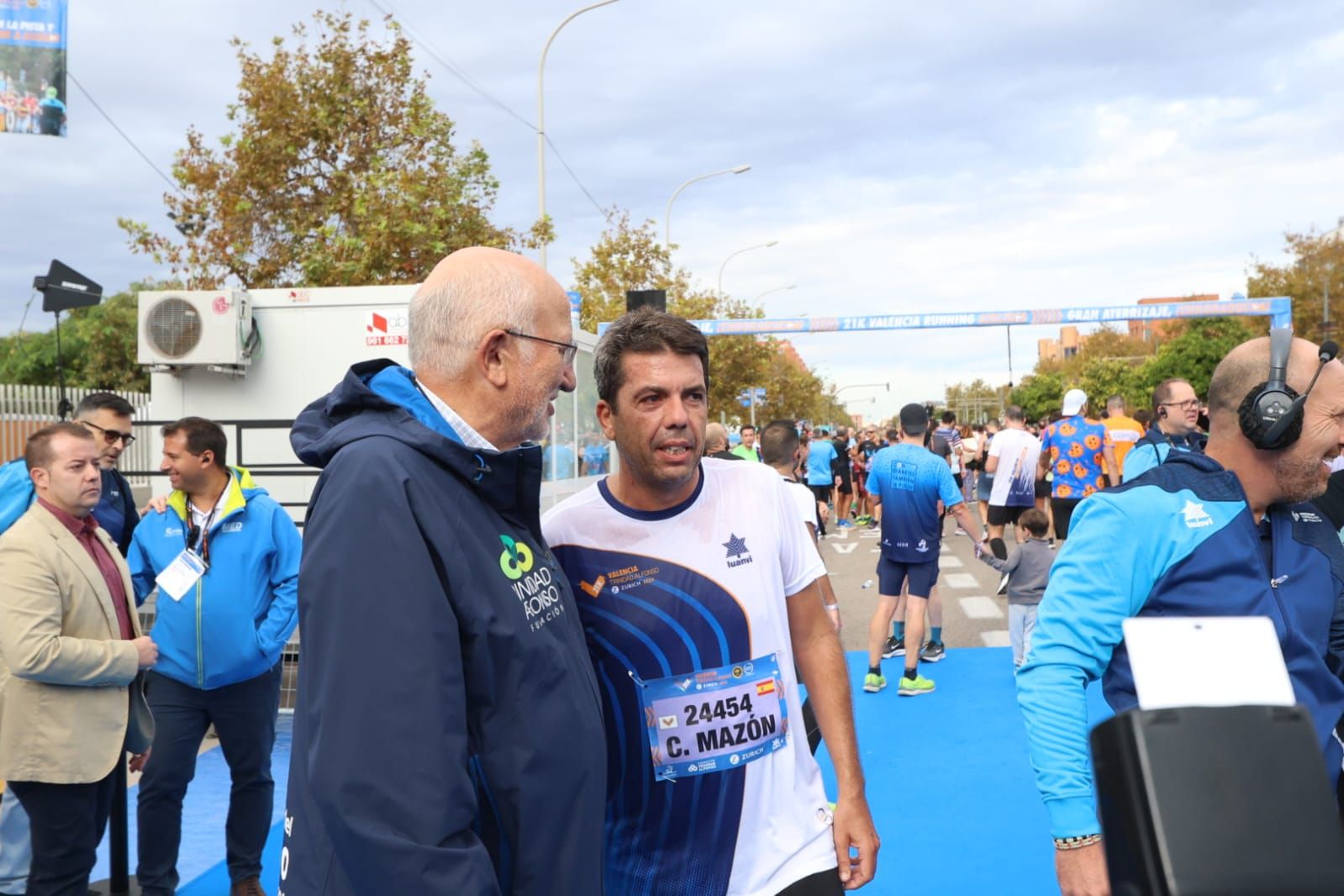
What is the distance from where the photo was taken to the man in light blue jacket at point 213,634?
15.4 feet

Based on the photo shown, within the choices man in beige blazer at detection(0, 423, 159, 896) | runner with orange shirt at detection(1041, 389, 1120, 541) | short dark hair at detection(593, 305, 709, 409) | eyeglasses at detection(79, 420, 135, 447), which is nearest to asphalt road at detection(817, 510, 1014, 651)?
runner with orange shirt at detection(1041, 389, 1120, 541)

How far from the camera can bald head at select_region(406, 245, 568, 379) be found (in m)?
1.93

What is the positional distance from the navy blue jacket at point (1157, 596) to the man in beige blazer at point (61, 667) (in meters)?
3.47

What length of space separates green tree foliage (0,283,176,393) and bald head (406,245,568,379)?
40.7 meters

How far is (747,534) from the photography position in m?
2.78

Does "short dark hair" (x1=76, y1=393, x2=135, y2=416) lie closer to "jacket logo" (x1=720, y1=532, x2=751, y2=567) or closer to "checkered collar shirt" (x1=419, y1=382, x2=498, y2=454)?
"jacket logo" (x1=720, y1=532, x2=751, y2=567)

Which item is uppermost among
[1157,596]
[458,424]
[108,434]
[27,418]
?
[27,418]

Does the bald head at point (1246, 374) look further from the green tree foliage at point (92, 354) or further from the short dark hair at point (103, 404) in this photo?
the green tree foliage at point (92, 354)

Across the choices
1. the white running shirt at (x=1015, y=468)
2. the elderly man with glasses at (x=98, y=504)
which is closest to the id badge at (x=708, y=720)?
the elderly man with glasses at (x=98, y=504)

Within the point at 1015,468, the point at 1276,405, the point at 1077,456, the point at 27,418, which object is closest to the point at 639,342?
the point at 1276,405

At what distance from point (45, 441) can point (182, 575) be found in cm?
78

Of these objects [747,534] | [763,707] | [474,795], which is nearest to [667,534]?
[747,534]

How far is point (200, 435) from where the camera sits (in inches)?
191

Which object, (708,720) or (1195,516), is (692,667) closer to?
(708,720)
